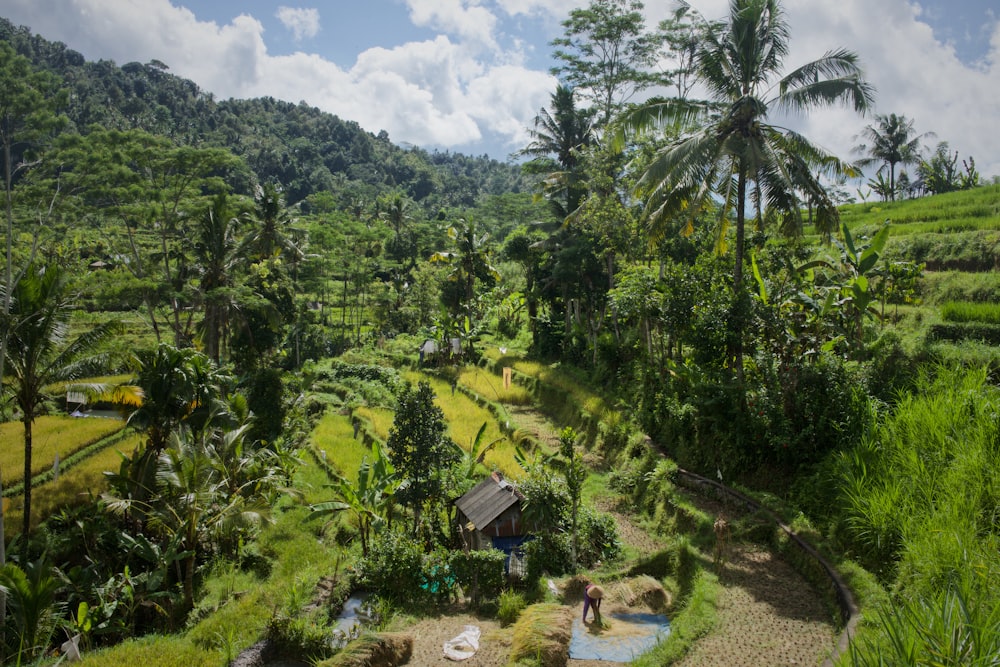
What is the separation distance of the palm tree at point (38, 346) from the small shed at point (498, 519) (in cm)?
795

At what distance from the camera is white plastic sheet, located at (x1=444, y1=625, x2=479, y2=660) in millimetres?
7897

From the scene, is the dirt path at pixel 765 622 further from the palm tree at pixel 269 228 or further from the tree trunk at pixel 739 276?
the palm tree at pixel 269 228

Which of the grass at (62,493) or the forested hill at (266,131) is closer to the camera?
the grass at (62,493)

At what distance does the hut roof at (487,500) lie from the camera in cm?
1095

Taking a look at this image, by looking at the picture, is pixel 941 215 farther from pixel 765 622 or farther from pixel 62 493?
pixel 62 493

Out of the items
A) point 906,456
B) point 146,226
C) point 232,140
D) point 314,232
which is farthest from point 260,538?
Answer: point 232,140

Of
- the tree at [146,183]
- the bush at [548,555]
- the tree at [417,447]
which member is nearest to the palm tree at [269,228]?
the tree at [146,183]

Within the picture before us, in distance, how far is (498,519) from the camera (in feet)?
36.3

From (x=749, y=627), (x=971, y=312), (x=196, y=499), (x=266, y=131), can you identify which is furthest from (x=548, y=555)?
(x=266, y=131)

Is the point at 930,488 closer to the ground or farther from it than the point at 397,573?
farther from it

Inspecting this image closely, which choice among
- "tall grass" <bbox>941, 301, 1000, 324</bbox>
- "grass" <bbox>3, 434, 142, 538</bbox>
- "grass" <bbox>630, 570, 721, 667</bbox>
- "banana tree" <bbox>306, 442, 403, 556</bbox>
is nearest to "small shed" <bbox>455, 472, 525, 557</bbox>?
"banana tree" <bbox>306, 442, 403, 556</bbox>

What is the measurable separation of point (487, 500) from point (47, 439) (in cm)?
1597

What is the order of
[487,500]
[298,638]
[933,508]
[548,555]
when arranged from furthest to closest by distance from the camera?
1. [487,500]
2. [548,555]
3. [298,638]
4. [933,508]

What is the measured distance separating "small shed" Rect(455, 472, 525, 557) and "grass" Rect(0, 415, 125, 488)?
41.6 ft
